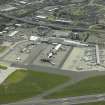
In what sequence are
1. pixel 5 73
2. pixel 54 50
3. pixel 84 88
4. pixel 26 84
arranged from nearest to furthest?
pixel 84 88, pixel 26 84, pixel 5 73, pixel 54 50

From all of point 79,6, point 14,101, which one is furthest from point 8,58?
point 79,6

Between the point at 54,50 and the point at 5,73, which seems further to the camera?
the point at 54,50

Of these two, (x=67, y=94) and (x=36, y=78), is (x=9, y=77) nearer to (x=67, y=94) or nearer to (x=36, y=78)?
(x=36, y=78)

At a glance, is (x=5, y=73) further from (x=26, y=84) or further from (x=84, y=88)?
(x=84, y=88)

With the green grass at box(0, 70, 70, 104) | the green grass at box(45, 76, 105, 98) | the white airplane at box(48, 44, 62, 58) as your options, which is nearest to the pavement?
the green grass at box(0, 70, 70, 104)

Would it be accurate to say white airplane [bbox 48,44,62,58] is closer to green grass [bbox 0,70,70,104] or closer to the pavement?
green grass [bbox 0,70,70,104]

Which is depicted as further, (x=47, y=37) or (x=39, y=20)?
(x=39, y=20)

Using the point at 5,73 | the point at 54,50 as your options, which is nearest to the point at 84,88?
the point at 5,73
